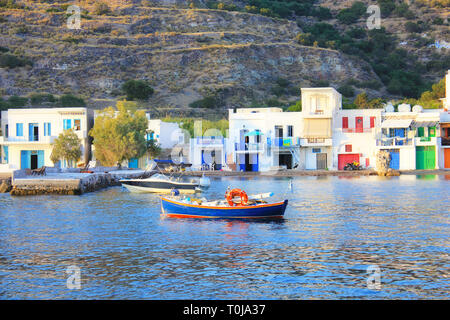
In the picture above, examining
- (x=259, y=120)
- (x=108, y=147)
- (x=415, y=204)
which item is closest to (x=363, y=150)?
(x=259, y=120)

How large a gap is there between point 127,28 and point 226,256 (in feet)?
431

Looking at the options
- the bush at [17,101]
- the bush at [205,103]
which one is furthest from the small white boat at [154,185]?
the bush at [205,103]

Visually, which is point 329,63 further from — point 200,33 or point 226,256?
point 226,256

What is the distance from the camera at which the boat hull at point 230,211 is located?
103 feet

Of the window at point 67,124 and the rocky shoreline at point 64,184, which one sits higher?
the window at point 67,124

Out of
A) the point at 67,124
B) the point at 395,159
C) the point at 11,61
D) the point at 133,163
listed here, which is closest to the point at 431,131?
the point at 395,159

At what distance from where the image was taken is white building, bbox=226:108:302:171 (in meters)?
74.2

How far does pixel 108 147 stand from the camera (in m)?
65.7

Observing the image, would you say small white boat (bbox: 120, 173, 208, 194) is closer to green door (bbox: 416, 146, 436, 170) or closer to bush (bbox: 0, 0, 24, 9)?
green door (bbox: 416, 146, 436, 170)

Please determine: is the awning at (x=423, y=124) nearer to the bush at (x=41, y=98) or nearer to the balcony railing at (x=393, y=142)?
the balcony railing at (x=393, y=142)

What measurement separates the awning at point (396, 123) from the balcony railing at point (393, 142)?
1370mm

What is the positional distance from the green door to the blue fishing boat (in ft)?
138

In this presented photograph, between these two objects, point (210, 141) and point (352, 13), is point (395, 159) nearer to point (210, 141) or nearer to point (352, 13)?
point (210, 141)

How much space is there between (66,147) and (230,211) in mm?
40458
